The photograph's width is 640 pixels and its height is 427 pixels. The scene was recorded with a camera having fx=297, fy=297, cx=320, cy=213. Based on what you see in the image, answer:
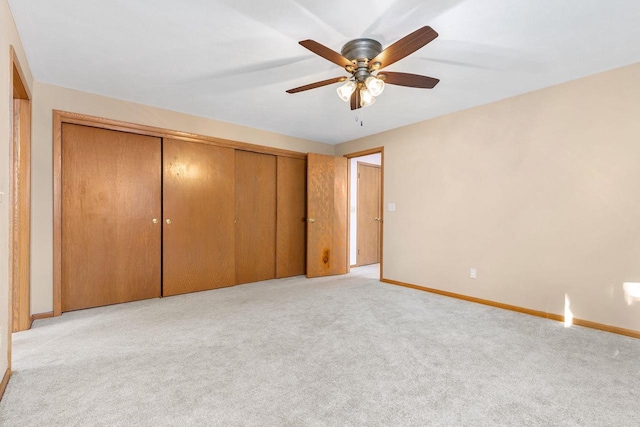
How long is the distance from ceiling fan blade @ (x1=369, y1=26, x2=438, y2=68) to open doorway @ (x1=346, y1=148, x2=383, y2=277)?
12.1ft

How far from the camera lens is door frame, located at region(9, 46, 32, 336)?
256 cm

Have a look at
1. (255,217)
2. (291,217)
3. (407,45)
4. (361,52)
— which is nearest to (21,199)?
(255,217)

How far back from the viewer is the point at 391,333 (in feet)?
8.31

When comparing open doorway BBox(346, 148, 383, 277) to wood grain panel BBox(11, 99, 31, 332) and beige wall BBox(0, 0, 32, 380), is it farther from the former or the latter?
beige wall BBox(0, 0, 32, 380)

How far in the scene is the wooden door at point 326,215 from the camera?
192 inches

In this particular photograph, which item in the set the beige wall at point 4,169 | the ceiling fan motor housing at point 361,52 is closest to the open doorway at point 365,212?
the ceiling fan motor housing at point 361,52

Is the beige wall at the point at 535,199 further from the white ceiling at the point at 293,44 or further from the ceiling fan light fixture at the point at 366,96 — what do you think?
the ceiling fan light fixture at the point at 366,96

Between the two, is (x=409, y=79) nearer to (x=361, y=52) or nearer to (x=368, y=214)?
(x=361, y=52)

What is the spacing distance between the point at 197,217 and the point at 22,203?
165cm

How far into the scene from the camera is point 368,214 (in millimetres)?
6285

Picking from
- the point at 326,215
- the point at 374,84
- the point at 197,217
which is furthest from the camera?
the point at 326,215

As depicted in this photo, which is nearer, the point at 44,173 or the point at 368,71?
the point at 368,71

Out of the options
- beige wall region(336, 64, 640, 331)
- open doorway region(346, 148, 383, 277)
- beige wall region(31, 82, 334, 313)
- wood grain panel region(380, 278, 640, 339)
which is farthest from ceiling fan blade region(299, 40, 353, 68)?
open doorway region(346, 148, 383, 277)

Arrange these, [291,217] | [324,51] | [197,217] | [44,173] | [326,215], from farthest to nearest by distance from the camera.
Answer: [326,215]
[291,217]
[197,217]
[44,173]
[324,51]
